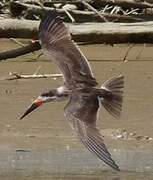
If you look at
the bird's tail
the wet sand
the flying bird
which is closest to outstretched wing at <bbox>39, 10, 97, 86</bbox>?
the flying bird

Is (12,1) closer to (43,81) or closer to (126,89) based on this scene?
(43,81)

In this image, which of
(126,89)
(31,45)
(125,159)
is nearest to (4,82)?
(126,89)

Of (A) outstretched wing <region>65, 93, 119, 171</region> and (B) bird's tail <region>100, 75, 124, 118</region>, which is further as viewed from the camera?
(B) bird's tail <region>100, 75, 124, 118</region>

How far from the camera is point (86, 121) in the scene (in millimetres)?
4785

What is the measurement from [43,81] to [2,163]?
113 inches

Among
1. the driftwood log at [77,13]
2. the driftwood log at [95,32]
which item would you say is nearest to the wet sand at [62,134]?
the driftwood log at [77,13]

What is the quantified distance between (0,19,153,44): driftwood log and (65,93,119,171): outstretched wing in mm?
1172

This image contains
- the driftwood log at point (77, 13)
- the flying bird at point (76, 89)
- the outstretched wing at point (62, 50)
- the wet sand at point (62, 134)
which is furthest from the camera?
the driftwood log at point (77, 13)

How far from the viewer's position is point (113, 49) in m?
11.9

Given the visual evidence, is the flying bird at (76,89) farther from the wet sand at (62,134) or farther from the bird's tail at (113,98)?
the wet sand at (62,134)

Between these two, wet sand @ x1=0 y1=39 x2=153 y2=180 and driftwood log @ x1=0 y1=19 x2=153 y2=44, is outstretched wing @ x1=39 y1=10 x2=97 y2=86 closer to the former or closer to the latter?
driftwood log @ x1=0 y1=19 x2=153 y2=44

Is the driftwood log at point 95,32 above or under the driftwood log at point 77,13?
above

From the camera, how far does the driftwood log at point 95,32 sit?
236 inches

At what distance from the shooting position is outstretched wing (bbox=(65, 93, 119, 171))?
450 cm
